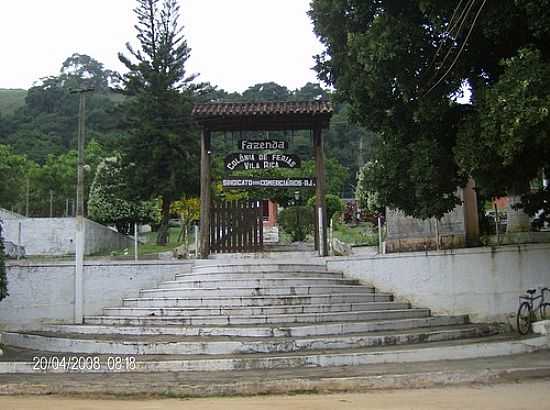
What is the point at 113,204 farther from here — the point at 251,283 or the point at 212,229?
the point at 251,283

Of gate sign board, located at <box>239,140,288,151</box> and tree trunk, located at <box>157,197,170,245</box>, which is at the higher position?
gate sign board, located at <box>239,140,288,151</box>

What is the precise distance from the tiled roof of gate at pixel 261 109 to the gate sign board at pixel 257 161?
3.37 ft

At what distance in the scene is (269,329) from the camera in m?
10.3

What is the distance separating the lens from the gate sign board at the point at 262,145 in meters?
15.2

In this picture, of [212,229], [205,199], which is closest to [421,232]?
[212,229]

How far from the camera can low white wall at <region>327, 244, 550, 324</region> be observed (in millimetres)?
11594

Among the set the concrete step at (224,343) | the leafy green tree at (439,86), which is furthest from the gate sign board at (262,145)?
the concrete step at (224,343)

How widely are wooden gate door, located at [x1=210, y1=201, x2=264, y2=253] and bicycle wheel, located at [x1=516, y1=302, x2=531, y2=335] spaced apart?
20.5ft

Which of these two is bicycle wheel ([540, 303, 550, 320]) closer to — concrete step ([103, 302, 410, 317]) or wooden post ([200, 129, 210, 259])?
concrete step ([103, 302, 410, 317])

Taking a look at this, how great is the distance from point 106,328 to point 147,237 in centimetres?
2104

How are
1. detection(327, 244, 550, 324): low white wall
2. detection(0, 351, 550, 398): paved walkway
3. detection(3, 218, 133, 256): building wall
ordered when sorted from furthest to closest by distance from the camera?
detection(3, 218, 133, 256): building wall → detection(327, 244, 550, 324): low white wall → detection(0, 351, 550, 398): paved walkway

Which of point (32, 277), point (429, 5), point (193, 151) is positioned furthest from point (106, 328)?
point (193, 151)

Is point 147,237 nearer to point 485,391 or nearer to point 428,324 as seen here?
point 428,324
